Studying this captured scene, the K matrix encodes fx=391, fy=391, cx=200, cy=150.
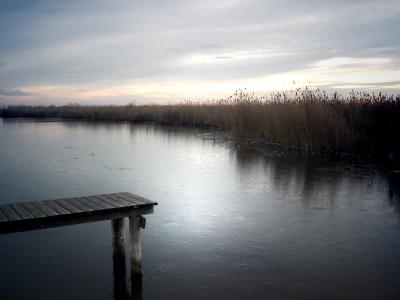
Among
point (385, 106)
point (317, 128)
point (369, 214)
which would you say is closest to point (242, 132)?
point (317, 128)

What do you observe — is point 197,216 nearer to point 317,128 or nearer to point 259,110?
point 317,128

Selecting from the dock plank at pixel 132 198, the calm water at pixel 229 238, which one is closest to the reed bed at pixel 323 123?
the calm water at pixel 229 238

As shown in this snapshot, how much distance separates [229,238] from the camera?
485 centimetres

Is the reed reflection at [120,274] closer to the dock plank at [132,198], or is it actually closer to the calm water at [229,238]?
the calm water at [229,238]

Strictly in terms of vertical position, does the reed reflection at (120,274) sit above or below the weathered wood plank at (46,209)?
below

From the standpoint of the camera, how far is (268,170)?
9648 millimetres

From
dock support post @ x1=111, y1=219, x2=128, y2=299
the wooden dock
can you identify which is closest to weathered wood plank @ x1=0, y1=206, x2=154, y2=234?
the wooden dock

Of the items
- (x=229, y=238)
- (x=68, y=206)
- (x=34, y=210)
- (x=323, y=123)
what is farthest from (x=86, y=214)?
(x=323, y=123)

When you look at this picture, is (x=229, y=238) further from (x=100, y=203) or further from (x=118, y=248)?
(x=100, y=203)

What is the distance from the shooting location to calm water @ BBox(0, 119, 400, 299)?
11.9 feet

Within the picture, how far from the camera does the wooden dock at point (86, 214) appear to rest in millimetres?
3318

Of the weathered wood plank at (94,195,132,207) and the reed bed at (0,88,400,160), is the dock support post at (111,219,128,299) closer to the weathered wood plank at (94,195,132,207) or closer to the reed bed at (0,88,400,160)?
the weathered wood plank at (94,195,132,207)

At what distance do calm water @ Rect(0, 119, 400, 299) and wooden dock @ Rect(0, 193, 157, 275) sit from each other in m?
0.31

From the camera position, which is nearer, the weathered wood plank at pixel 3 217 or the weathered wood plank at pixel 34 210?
the weathered wood plank at pixel 3 217
